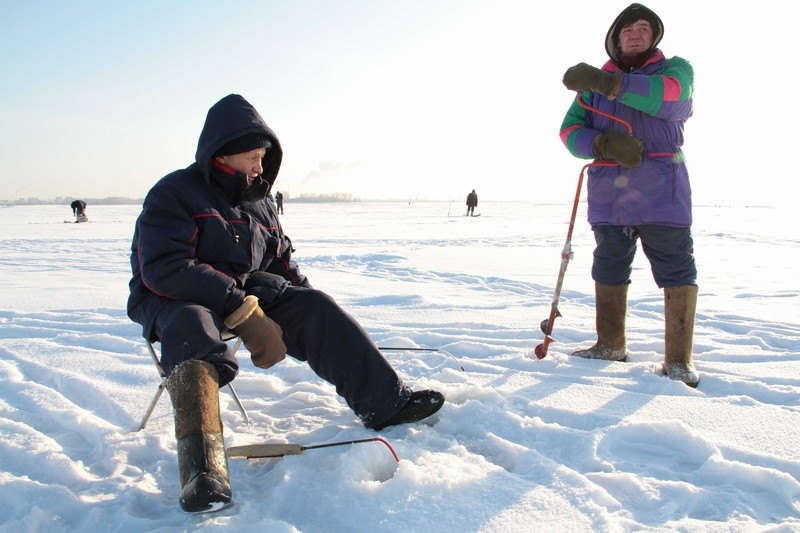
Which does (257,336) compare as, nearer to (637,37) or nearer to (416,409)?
(416,409)

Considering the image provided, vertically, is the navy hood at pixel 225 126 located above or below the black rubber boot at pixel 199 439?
above

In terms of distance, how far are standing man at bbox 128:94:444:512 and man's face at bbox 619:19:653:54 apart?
1967mm

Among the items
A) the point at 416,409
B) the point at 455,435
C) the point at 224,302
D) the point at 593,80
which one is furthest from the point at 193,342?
the point at 593,80

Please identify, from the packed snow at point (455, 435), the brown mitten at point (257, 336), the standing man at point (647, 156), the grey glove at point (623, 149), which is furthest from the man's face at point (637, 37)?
the brown mitten at point (257, 336)

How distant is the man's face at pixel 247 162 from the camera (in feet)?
7.28

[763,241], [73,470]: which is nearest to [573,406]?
[73,470]

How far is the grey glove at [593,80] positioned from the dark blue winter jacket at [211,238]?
5.07 feet

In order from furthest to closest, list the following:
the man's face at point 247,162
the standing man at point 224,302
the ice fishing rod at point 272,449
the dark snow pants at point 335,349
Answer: the man's face at point 247,162, the dark snow pants at point 335,349, the ice fishing rod at point 272,449, the standing man at point 224,302

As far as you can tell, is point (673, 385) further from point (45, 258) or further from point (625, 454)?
point (45, 258)

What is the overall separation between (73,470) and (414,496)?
1153 mm

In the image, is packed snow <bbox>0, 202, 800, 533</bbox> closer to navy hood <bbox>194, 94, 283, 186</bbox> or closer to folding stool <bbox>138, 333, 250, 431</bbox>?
folding stool <bbox>138, 333, 250, 431</bbox>

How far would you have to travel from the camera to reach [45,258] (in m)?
8.76

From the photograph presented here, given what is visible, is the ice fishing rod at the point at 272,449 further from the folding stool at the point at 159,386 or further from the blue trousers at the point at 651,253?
the blue trousers at the point at 651,253

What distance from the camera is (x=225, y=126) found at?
2127mm
